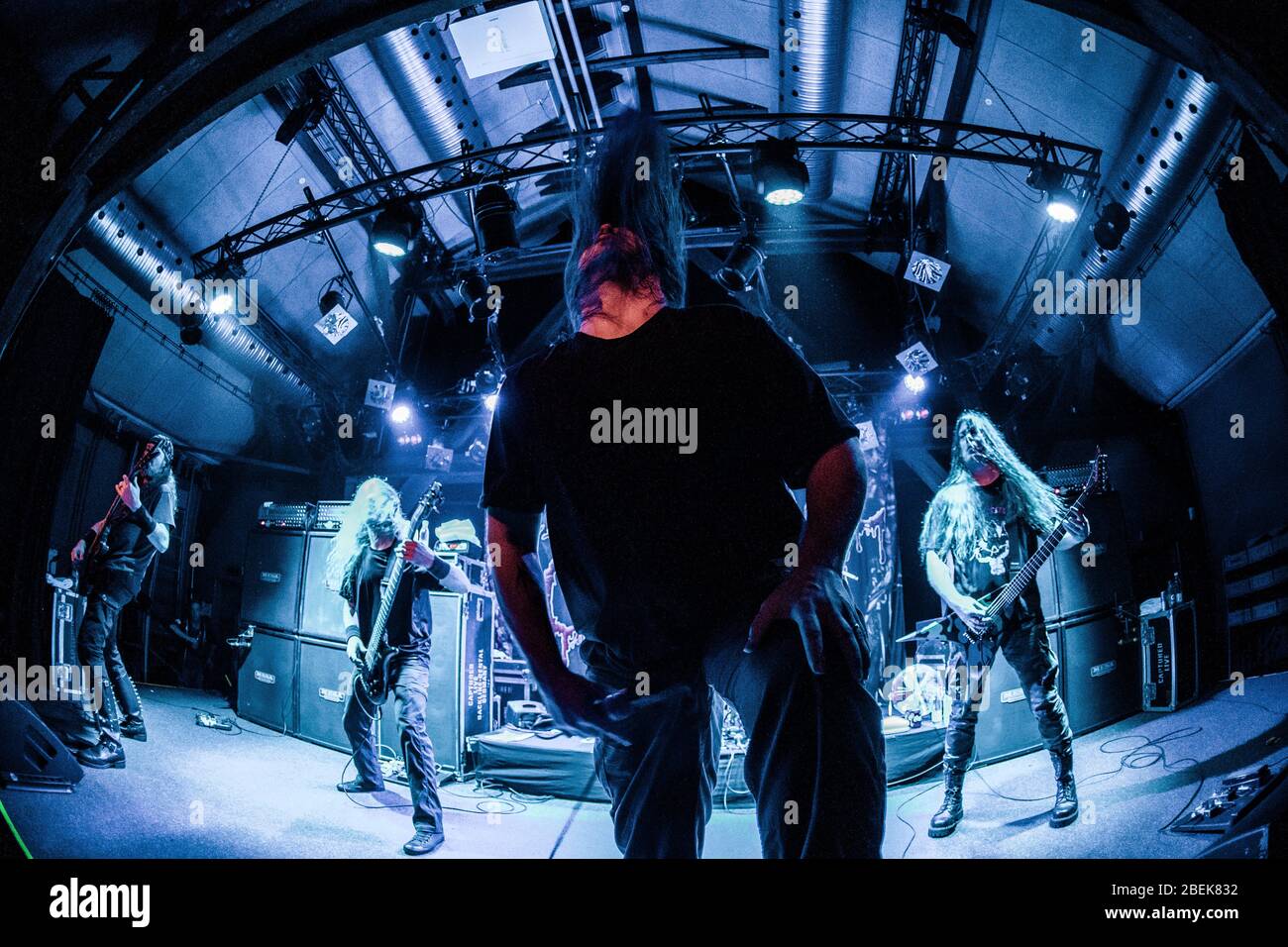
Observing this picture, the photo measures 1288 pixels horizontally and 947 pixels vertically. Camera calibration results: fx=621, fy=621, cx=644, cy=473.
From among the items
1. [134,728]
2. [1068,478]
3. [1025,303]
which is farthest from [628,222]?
[1025,303]

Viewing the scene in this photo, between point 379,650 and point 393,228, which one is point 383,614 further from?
point 393,228

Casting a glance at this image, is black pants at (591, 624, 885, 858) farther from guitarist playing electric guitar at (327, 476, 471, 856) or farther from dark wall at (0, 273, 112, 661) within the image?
dark wall at (0, 273, 112, 661)

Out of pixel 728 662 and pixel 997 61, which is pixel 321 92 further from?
pixel 728 662

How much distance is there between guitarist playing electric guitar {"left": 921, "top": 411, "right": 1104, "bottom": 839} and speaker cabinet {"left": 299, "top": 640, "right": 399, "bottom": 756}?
406 cm

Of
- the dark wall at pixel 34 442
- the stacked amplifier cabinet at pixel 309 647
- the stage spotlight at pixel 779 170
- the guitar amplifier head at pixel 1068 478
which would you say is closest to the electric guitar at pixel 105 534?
the dark wall at pixel 34 442

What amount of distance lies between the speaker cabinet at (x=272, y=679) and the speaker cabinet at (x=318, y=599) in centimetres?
19

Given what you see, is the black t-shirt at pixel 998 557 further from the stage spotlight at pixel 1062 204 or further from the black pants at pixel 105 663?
the black pants at pixel 105 663

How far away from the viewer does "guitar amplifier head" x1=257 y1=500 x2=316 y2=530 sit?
16.0 ft

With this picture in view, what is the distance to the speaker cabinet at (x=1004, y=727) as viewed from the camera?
462 centimetres

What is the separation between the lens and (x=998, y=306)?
5684 mm

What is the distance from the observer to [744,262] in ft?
19.3

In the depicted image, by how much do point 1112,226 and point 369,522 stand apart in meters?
5.21

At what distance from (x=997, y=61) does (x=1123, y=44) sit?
3.58ft

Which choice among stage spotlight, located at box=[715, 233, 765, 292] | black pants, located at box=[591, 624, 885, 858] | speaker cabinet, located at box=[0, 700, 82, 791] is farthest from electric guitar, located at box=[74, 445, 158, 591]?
stage spotlight, located at box=[715, 233, 765, 292]
